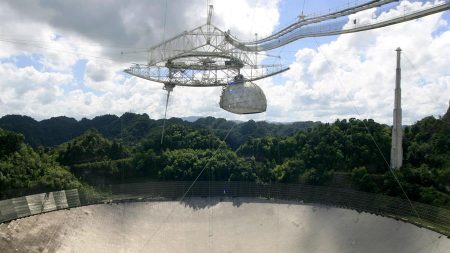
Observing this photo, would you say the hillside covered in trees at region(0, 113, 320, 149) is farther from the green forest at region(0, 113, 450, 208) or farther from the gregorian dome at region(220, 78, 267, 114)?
the gregorian dome at region(220, 78, 267, 114)

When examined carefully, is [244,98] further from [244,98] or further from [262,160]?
[262,160]

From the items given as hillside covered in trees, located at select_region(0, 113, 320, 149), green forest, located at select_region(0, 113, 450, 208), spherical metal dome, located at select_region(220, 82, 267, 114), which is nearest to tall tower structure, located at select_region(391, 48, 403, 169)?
green forest, located at select_region(0, 113, 450, 208)


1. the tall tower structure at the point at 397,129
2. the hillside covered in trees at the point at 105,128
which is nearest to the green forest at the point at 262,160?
the tall tower structure at the point at 397,129

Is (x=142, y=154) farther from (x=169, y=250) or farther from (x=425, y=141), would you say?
(x=425, y=141)

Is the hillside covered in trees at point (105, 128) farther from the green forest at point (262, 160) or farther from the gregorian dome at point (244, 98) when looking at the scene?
the gregorian dome at point (244, 98)

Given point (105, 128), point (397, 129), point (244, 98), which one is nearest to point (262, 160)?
point (397, 129)

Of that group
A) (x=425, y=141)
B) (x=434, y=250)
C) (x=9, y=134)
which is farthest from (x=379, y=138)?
(x=9, y=134)
